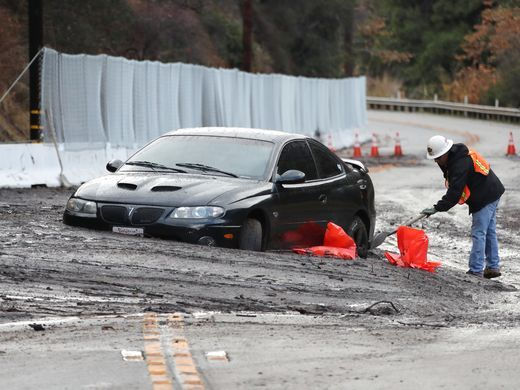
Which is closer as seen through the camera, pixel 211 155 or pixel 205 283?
pixel 205 283

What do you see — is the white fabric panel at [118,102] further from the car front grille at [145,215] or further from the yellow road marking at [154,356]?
the yellow road marking at [154,356]

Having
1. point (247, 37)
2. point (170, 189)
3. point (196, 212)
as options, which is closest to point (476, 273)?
point (196, 212)

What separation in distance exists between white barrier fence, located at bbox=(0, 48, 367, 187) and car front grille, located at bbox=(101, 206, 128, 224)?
8.68 m

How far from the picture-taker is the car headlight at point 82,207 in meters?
12.8

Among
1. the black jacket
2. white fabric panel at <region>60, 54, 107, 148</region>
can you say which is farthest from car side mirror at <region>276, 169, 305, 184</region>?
white fabric panel at <region>60, 54, 107, 148</region>

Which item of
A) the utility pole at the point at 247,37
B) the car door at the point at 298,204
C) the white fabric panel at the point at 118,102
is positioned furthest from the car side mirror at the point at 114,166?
the utility pole at the point at 247,37

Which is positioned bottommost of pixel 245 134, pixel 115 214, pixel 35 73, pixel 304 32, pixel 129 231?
pixel 304 32

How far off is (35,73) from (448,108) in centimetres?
4720

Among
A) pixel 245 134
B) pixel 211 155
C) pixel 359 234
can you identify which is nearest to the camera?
pixel 211 155

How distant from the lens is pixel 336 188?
14289 millimetres

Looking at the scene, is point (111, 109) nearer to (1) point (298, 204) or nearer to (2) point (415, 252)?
(1) point (298, 204)

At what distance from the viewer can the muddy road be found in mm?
7246

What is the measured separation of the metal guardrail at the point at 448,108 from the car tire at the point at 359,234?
45667 mm

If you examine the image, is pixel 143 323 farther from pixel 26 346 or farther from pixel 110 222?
pixel 110 222
